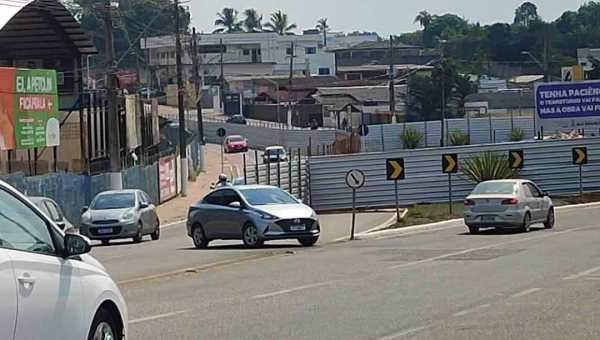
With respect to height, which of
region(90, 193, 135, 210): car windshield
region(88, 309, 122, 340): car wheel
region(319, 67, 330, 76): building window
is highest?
region(319, 67, 330, 76): building window

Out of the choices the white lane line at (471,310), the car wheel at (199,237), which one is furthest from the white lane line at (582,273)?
the car wheel at (199,237)

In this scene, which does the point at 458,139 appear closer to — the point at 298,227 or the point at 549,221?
the point at 549,221

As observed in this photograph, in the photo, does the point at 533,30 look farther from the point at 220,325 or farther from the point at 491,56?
the point at 220,325

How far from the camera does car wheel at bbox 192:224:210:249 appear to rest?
1097 inches

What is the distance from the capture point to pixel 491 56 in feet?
520

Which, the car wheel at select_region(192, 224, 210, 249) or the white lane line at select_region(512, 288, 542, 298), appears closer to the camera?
the white lane line at select_region(512, 288, 542, 298)

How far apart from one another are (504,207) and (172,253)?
9891 mm

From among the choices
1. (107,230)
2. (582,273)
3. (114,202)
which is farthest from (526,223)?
(582,273)

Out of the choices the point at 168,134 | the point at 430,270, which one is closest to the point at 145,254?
the point at 430,270

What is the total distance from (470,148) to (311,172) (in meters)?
7.28

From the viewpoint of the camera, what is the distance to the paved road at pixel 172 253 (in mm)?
21453

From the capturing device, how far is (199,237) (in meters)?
28.0

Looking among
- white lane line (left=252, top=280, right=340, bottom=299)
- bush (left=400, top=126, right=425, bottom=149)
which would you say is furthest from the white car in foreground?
bush (left=400, top=126, right=425, bottom=149)

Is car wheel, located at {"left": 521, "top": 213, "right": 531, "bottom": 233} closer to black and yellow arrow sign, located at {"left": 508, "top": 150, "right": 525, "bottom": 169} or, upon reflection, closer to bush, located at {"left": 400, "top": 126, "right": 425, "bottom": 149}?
black and yellow arrow sign, located at {"left": 508, "top": 150, "right": 525, "bottom": 169}
